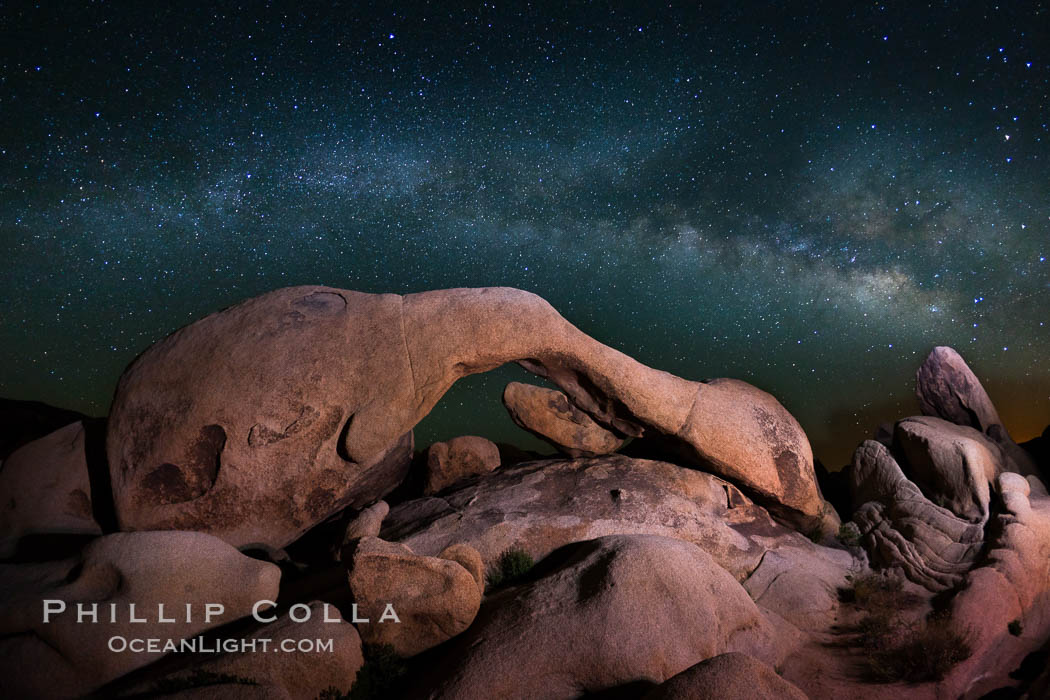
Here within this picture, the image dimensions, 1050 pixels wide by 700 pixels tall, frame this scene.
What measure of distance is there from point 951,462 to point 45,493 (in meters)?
14.7

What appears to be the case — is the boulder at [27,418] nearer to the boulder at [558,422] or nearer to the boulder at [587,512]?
the boulder at [587,512]

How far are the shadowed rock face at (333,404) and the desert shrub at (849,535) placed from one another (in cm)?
99

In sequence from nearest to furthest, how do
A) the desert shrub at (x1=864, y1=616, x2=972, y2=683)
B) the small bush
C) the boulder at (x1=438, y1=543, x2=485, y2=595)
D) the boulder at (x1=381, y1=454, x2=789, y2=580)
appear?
1. the boulder at (x1=438, y1=543, x2=485, y2=595)
2. the desert shrub at (x1=864, y1=616, x2=972, y2=683)
3. the small bush
4. the boulder at (x1=381, y1=454, x2=789, y2=580)

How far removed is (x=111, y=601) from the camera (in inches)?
226

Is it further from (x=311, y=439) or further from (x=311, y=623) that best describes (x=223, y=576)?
(x=311, y=439)

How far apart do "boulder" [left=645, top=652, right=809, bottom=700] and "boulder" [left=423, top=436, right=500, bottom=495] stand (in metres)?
7.10

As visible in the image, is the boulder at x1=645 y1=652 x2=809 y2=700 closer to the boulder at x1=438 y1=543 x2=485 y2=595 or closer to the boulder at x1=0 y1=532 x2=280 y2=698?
the boulder at x1=438 y1=543 x2=485 y2=595

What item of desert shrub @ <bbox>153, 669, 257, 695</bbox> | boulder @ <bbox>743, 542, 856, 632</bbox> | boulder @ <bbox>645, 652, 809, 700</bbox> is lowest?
boulder @ <bbox>743, 542, 856, 632</bbox>

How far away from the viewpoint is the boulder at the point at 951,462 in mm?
9508

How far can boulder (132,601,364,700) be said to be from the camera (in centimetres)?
494

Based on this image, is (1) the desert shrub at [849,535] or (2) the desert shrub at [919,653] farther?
(1) the desert shrub at [849,535]

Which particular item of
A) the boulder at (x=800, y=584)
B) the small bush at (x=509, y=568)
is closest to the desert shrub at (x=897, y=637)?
the boulder at (x=800, y=584)

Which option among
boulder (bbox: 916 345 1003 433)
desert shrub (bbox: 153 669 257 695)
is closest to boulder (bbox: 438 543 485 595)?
desert shrub (bbox: 153 669 257 695)

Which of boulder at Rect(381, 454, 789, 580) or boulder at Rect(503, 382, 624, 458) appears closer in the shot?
boulder at Rect(381, 454, 789, 580)
